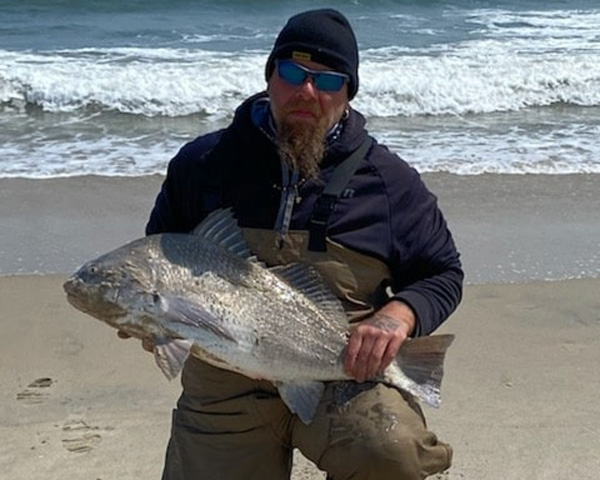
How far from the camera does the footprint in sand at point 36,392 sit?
4.75m

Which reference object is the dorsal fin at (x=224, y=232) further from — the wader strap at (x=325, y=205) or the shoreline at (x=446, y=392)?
the shoreline at (x=446, y=392)

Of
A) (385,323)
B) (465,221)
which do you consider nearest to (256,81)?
(465,221)

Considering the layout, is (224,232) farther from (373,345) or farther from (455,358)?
(455,358)

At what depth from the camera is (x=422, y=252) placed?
3365 mm

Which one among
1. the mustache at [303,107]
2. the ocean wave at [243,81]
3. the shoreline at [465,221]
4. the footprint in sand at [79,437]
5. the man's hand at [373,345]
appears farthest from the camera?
the ocean wave at [243,81]

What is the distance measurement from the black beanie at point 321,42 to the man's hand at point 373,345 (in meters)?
0.81

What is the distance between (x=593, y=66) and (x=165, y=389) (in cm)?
1204

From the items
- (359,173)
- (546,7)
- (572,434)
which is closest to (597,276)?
(572,434)

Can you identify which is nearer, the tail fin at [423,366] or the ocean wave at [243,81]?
the tail fin at [423,366]

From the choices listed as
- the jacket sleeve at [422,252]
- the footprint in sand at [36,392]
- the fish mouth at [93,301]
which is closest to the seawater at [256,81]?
the footprint in sand at [36,392]

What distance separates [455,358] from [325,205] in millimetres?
2154

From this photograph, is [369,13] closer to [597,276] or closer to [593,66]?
[593,66]

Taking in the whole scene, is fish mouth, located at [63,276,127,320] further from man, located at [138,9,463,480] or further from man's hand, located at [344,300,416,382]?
man's hand, located at [344,300,416,382]

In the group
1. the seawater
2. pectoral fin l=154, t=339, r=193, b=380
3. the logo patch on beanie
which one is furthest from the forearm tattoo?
the seawater
